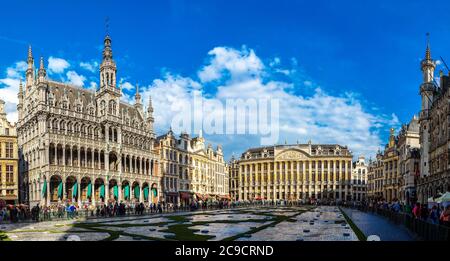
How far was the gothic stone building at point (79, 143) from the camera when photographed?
57.2 meters

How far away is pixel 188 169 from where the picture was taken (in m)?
94.3

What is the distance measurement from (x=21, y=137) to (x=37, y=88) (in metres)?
10.5

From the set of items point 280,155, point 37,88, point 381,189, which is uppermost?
point 37,88

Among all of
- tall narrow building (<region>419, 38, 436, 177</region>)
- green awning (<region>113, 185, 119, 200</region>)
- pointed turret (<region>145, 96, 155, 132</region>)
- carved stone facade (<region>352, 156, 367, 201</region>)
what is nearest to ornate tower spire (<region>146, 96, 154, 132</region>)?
pointed turret (<region>145, 96, 155, 132</region>)

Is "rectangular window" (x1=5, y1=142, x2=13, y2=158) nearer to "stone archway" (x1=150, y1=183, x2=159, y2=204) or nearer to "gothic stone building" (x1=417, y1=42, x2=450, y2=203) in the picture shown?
"stone archway" (x1=150, y1=183, x2=159, y2=204)

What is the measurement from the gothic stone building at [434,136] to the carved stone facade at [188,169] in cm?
4357

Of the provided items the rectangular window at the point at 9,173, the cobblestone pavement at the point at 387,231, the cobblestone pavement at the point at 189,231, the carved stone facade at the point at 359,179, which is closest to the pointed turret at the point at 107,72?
the rectangular window at the point at 9,173

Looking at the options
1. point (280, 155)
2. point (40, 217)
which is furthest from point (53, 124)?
point (280, 155)

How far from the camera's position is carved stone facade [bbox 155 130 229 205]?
86.1m

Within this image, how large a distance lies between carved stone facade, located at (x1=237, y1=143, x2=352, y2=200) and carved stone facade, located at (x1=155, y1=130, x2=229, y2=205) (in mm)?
26055

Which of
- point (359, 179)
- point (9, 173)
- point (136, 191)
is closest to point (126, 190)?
point (136, 191)

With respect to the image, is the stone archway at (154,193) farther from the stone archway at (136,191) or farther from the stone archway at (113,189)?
the stone archway at (113,189)
